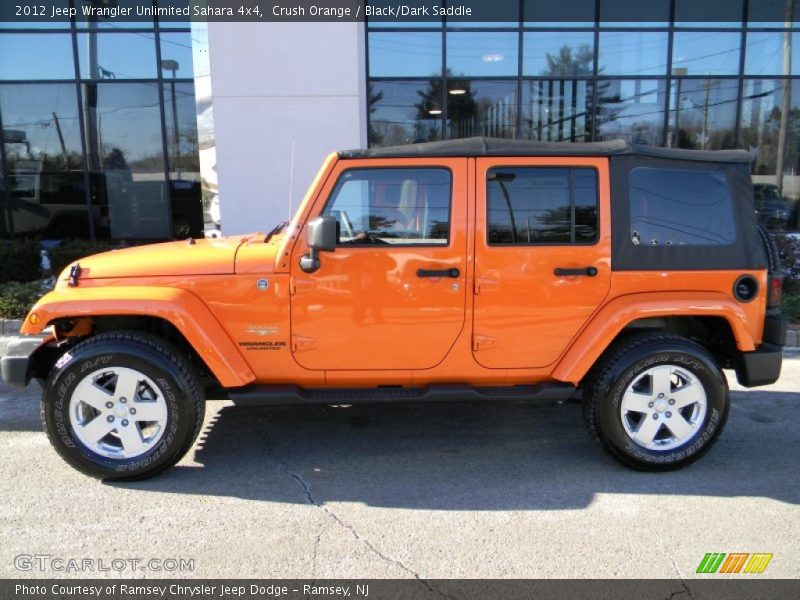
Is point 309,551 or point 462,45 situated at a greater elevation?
point 462,45

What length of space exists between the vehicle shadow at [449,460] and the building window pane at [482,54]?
8348 millimetres

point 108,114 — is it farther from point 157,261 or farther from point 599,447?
point 599,447

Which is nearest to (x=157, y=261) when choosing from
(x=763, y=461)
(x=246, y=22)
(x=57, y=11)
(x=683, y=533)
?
(x=683, y=533)

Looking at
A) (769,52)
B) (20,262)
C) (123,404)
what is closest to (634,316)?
(123,404)

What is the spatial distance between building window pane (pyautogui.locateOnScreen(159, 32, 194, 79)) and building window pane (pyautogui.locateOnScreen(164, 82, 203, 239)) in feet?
0.76

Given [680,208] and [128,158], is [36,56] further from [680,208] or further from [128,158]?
[680,208]

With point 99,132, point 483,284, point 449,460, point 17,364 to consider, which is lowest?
point 449,460

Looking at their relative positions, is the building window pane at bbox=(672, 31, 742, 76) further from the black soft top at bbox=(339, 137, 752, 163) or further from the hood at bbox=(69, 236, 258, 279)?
the hood at bbox=(69, 236, 258, 279)

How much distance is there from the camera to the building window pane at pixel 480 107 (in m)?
11.3

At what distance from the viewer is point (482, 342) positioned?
3.53 metres

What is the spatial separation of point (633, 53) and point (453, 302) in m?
10.0

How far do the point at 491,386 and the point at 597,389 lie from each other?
2.05 feet

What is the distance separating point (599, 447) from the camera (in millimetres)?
3730

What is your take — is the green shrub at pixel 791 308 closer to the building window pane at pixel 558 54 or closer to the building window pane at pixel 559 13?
the building window pane at pixel 558 54
